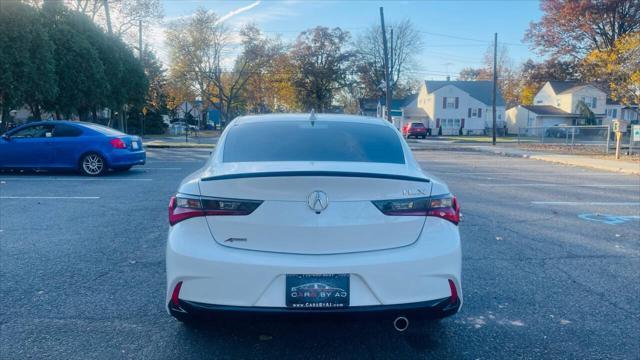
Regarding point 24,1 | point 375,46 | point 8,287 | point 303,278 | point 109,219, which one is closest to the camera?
point 303,278

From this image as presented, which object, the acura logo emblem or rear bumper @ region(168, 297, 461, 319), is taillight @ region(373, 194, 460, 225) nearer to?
the acura logo emblem

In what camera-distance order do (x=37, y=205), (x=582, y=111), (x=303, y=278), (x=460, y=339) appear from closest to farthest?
1. (x=303, y=278)
2. (x=460, y=339)
3. (x=37, y=205)
4. (x=582, y=111)

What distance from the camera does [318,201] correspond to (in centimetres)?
306

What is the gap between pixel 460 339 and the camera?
3656 millimetres

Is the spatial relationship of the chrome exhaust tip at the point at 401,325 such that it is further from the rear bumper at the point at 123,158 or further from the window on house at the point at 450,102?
the window on house at the point at 450,102

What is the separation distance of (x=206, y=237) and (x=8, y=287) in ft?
8.94

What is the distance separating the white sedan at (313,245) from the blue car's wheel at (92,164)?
11016mm

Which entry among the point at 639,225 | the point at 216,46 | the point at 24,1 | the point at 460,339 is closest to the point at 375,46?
the point at 216,46

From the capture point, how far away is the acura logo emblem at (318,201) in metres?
3.05

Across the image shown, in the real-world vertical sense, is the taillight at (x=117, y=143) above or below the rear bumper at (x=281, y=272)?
above

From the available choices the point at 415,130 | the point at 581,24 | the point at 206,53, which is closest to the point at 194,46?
the point at 206,53

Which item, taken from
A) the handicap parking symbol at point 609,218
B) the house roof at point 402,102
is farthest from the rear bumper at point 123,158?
the house roof at point 402,102

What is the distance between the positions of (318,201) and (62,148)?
39.4 ft

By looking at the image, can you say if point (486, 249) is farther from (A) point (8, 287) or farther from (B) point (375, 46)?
(B) point (375, 46)
